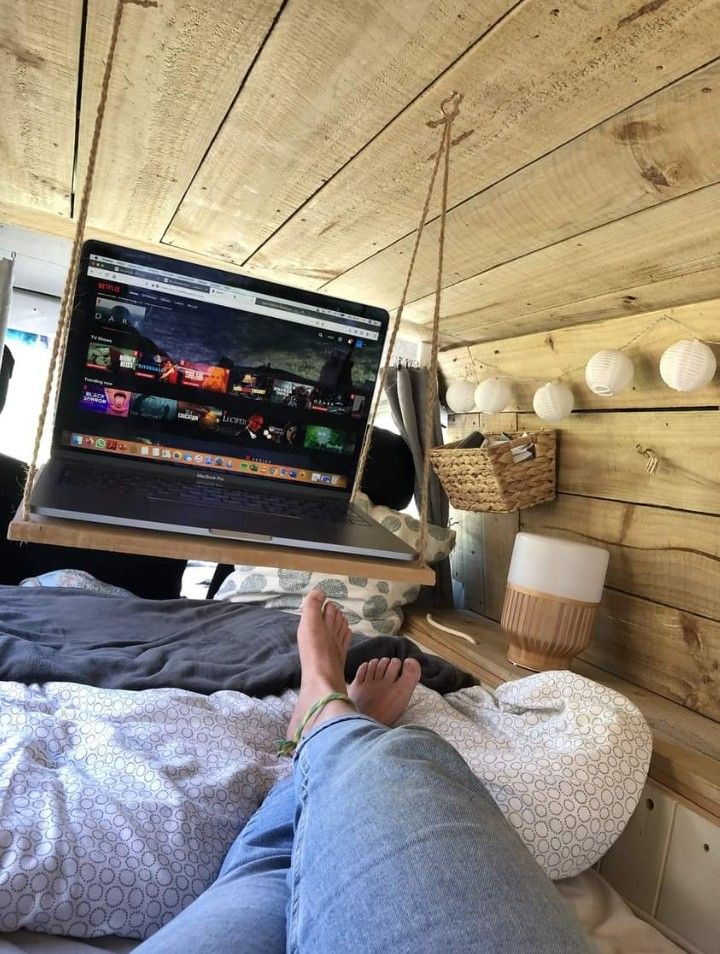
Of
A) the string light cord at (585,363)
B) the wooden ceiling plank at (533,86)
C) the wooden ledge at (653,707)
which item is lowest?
the wooden ledge at (653,707)

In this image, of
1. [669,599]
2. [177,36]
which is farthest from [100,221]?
[669,599]

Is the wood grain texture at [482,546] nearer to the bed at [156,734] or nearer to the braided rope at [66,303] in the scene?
the bed at [156,734]

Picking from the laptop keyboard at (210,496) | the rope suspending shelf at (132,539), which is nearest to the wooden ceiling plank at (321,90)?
the rope suspending shelf at (132,539)

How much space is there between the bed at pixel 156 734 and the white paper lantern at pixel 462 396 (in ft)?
2.42

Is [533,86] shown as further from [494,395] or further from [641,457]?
[494,395]

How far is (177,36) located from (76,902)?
947 mm

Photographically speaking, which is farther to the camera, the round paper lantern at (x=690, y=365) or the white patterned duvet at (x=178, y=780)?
the round paper lantern at (x=690, y=365)

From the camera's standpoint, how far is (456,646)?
5.14 ft

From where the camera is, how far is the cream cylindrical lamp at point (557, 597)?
1.30 metres

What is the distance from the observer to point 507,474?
1506 mm

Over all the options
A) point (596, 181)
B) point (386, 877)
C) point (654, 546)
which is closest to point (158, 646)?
point (386, 877)

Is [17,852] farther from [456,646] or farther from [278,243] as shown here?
[278,243]

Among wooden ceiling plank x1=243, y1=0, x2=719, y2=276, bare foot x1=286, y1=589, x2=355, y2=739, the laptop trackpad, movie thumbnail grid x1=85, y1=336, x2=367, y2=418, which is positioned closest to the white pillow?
bare foot x1=286, y1=589, x2=355, y2=739

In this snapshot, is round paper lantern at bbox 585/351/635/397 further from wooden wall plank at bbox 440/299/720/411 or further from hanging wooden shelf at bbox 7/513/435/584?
hanging wooden shelf at bbox 7/513/435/584
